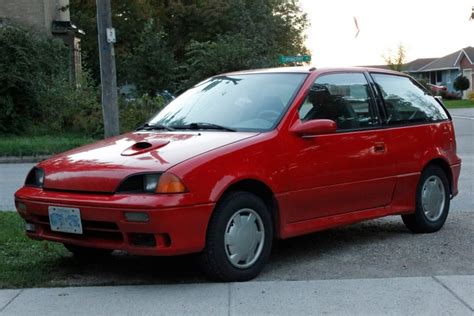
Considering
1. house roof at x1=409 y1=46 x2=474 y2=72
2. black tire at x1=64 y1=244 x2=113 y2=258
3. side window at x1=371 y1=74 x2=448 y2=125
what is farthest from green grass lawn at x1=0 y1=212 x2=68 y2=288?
house roof at x1=409 y1=46 x2=474 y2=72

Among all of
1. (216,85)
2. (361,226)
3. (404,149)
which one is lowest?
(361,226)

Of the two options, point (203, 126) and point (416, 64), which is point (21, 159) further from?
point (416, 64)

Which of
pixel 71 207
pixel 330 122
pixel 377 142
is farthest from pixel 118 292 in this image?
pixel 377 142

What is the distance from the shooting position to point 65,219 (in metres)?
5.05

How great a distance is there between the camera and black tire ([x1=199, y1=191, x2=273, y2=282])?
4945 mm

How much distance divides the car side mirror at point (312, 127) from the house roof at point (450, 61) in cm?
7203

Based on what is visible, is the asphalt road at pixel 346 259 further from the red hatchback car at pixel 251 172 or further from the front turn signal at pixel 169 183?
the front turn signal at pixel 169 183

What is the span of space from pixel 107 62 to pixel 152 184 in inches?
322

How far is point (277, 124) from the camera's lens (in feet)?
18.1

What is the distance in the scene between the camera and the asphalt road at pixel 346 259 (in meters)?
5.41

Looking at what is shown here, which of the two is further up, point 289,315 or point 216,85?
point 216,85

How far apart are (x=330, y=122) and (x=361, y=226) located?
213cm

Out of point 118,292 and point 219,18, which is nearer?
point 118,292

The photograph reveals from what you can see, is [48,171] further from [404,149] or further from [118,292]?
[404,149]
